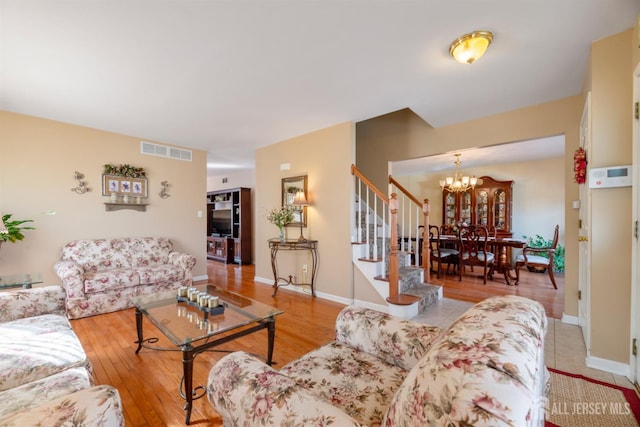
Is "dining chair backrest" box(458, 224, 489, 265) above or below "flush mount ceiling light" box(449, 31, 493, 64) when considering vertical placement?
below

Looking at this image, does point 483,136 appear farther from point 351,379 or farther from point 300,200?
point 351,379

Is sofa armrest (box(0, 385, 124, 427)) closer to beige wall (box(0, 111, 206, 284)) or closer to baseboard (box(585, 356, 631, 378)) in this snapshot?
baseboard (box(585, 356, 631, 378))

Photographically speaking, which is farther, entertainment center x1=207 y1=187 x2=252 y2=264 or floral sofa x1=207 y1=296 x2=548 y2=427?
entertainment center x1=207 y1=187 x2=252 y2=264

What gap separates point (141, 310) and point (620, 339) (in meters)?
3.54

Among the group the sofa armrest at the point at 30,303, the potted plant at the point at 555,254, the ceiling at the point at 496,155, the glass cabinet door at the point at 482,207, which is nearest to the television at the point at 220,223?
the ceiling at the point at 496,155

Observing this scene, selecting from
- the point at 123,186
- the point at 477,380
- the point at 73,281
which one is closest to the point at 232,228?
the point at 123,186

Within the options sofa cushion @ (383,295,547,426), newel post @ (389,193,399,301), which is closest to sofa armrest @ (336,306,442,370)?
sofa cushion @ (383,295,547,426)

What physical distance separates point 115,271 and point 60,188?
4.72ft

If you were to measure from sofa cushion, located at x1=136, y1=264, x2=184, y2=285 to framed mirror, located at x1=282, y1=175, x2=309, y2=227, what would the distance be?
5.71 feet

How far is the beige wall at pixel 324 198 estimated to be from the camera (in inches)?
142

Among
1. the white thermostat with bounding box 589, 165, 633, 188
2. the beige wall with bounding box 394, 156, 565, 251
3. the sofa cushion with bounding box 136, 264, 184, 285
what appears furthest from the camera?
the beige wall with bounding box 394, 156, 565, 251

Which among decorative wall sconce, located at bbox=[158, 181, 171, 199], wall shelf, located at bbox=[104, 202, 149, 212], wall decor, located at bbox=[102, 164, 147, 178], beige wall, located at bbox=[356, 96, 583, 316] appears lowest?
wall shelf, located at bbox=[104, 202, 149, 212]

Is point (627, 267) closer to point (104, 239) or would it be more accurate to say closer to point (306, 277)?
point (306, 277)

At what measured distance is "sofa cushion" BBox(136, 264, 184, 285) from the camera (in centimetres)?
338
